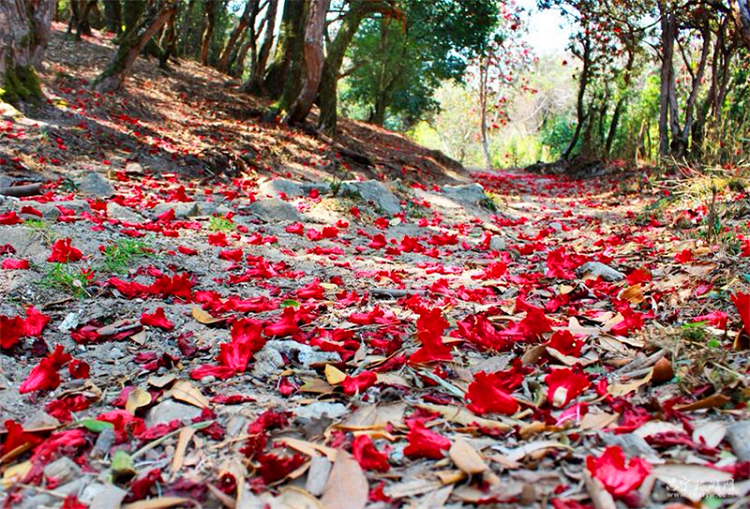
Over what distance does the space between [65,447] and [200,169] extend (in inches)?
225

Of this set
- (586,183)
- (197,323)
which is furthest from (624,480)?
(586,183)

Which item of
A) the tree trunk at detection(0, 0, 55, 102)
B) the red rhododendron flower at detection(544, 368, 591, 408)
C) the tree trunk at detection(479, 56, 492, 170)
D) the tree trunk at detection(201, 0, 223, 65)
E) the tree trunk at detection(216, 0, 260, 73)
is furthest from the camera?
the tree trunk at detection(479, 56, 492, 170)

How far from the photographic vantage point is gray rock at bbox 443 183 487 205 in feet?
25.6

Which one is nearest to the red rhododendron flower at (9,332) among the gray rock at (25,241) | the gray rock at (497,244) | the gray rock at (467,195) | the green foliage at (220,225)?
the gray rock at (25,241)

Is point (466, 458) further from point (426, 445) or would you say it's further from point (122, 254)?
point (122, 254)

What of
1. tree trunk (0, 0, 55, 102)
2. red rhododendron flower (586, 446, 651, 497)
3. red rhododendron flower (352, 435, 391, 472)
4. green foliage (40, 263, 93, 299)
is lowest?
green foliage (40, 263, 93, 299)

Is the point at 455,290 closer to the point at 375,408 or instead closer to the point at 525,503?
the point at 375,408

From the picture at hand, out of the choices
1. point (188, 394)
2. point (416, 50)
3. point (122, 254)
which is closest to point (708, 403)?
point (188, 394)

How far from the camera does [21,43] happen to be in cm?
680

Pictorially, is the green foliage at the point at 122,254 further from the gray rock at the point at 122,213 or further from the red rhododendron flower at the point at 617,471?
the red rhododendron flower at the point at 617,471

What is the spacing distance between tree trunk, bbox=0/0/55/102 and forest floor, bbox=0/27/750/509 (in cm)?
229

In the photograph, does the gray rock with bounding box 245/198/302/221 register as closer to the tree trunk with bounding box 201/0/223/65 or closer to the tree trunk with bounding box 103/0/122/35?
the tree trunk with bounding box 201/0/223/65

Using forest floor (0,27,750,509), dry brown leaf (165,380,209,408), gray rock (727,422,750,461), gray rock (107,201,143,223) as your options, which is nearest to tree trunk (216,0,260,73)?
forest floor (0,27,750,509)

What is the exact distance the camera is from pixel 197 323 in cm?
247
